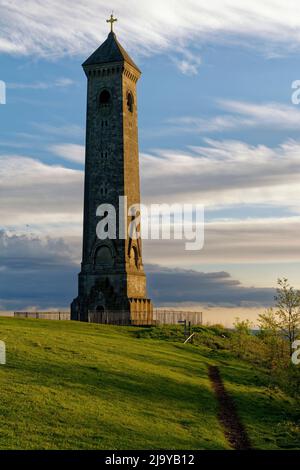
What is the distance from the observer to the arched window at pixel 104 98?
8038cm

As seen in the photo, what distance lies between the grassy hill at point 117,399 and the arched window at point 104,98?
3933 centimetres

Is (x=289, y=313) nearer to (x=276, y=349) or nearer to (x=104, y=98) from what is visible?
(x=276, y=349)

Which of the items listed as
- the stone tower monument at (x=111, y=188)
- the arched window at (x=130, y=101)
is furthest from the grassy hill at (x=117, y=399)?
the arched window at (x=130, y=101)

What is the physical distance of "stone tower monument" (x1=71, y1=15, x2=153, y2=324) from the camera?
77000 mm

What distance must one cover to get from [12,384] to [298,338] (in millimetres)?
23265

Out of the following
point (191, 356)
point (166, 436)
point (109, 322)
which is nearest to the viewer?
point (166, 436)


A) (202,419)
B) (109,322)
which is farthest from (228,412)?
(109,322)

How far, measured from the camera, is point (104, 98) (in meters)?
81.0

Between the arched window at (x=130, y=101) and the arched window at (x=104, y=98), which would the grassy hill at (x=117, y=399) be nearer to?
the arched window at (x=104, y=98)

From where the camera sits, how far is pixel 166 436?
26.6 meters

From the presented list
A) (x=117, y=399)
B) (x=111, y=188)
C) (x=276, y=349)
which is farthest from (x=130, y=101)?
(x=117, y=399)

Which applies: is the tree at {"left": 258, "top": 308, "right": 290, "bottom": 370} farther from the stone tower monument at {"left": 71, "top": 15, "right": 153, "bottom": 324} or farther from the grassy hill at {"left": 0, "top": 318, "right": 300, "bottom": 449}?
the stone tower monument at {"left": 71, "top": 15, "right": 153, "bottom": 324}

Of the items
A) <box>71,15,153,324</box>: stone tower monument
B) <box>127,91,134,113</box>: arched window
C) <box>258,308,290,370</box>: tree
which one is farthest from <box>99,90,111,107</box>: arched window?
<box>258,308,290,370</box>: tree
